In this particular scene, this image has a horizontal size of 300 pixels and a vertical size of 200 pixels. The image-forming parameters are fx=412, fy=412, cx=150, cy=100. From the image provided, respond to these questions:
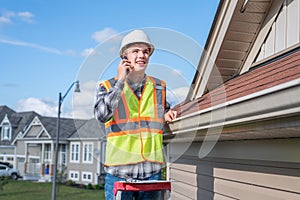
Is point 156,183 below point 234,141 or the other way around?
below

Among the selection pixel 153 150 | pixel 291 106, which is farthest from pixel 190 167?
pixel 291 106

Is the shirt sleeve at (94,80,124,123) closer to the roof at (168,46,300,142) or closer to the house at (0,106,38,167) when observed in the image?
the roof at (168,46,300,142)

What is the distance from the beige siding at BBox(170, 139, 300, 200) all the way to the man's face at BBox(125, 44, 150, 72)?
2.90 ft

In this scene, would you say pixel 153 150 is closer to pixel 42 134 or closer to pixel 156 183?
pixel 156 183

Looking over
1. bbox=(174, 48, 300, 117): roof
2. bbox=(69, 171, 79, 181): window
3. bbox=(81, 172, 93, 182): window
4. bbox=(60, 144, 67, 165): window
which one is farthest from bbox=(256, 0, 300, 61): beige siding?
bbox=(60, 144, 67, 165): window

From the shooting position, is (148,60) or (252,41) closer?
(148,60)

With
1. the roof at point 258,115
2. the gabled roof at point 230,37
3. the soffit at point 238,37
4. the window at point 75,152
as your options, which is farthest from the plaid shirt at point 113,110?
the window at point 75,152

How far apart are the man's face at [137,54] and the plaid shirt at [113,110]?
4.2 inches

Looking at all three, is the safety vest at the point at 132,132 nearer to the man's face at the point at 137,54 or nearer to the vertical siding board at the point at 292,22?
the man's face at the point at 137,54

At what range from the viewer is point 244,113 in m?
1.94

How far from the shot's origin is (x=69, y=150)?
29.2 metres

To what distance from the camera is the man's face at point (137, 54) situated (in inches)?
89.7

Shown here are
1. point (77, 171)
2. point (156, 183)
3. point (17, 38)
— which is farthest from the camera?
point (77, 171)

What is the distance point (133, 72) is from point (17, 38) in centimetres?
2017
